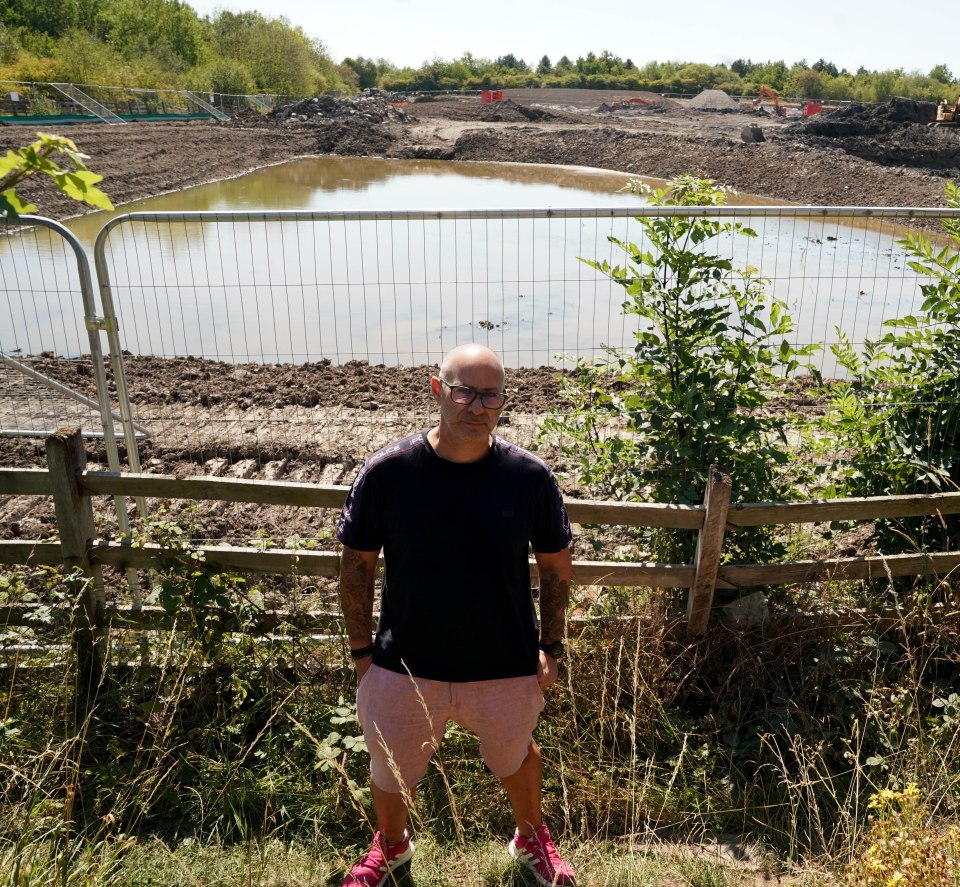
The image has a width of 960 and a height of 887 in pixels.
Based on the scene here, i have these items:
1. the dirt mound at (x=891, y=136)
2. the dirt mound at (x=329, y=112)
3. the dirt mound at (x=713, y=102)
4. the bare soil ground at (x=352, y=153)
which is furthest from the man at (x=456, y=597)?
the dirt mound at (x=713, y=102)

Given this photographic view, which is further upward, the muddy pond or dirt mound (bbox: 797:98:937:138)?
dirt mound (bbox: 797:98:937:138)

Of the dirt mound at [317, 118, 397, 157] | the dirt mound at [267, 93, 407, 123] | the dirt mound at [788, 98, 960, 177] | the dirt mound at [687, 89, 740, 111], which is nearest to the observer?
the dirt mound at [788, 98, 960, 177]

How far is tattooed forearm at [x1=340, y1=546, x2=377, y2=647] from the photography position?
2.80 m

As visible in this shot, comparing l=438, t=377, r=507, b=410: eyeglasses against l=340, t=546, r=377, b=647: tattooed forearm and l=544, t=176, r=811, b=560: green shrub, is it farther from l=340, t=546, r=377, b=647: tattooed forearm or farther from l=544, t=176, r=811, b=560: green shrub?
l=544, t=176, r=811, b=560: green shrub

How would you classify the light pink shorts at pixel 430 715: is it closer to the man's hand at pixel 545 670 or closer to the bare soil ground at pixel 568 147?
the man's hand at pixel 545 670

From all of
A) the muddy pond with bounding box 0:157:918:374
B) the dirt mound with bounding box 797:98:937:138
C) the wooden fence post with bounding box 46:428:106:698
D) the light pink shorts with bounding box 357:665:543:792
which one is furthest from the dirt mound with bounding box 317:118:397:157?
the light pink shorts with bounding box 357:665:543:792

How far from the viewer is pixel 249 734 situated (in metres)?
3.60

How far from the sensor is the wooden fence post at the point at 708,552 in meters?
3.54

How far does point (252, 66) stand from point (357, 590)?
3270 inches

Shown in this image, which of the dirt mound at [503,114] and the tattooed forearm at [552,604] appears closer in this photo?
the tattooed forearm at [552,604]

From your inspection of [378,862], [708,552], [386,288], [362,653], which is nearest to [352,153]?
[386,288]

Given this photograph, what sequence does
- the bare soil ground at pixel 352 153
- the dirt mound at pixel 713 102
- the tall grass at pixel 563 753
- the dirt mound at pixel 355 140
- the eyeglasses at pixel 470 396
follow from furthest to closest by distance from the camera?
the dirt mound at pixel 713 102
the dirt mound at pixel 355 140
the bare soil ground at pixel 352 153
the tall grass at pixel 563 753
the eyeglasses at pixel 470 396

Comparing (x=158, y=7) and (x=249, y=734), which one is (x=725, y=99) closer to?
(x=158, y=7)

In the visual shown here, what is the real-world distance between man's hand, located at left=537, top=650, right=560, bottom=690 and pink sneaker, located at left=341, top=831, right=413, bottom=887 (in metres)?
0.73
